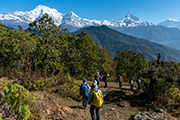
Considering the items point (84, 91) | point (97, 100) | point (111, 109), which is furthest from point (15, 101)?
point (111, 109)

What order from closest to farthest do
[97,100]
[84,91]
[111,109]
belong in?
[97,100], [84,91], [111,109]

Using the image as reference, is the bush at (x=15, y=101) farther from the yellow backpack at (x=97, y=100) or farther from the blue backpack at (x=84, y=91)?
the blue backpack at (x=84, y=91)

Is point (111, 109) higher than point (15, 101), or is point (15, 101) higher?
point (15, 101)

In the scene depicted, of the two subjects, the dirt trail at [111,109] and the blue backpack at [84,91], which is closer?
the blue backpack at [84,91]

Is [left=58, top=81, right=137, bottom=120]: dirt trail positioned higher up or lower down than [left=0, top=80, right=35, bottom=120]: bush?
lower down

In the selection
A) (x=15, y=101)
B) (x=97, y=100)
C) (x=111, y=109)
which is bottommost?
(x=111, y=109)

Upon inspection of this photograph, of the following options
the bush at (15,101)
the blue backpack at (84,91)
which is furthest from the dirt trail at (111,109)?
the bush at (15,101)

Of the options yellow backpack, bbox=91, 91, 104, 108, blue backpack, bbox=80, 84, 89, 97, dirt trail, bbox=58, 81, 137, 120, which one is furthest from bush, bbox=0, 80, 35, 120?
blue backpack, bbox=80, 84, 89, 97

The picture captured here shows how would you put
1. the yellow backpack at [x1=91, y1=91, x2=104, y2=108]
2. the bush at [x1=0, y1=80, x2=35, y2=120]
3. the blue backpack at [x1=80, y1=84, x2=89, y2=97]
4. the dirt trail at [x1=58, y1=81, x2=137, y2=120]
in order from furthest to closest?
the dirt trail at [x1=58, y1=81, x2=137, y2=120] → the blue backpack at [x1=80, y1=84, x2=89, y2=97] → the yellow backpack at [x1=91, y1=91, x2=104, y2=108] → the bush at [x1=0, y1=80, x2=35, y2=120]

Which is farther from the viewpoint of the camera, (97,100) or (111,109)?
(111,109)

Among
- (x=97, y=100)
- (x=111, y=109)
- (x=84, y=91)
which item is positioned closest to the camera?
(x=97, y=100)

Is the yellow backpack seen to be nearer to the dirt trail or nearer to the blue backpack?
the dirt trail

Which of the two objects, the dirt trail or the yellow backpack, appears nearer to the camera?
the yellow backpack

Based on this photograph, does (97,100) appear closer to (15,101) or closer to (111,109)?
(15,101)
